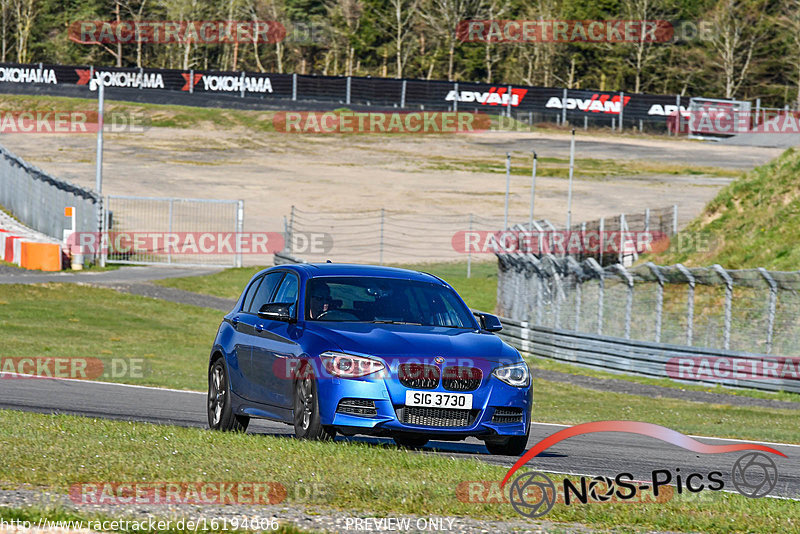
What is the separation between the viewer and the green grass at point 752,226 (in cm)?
3138

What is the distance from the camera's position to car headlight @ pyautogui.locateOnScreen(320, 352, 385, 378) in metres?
9.00

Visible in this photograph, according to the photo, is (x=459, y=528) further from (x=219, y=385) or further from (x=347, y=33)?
(x=347, y=33)

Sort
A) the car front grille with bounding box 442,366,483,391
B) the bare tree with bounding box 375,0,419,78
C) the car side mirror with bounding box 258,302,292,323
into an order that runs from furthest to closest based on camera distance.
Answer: the bare tree with bounding box 375,0,419,78, the car side mirror with bounding box 258,302,292,323, the car front grille with bounding box 442,366,483,391

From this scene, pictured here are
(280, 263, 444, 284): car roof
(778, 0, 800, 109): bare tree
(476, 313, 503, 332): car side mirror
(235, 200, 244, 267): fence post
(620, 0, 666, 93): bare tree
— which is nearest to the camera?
(476, 313, 503, 332): car side mirror

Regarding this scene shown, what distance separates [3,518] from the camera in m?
5.73

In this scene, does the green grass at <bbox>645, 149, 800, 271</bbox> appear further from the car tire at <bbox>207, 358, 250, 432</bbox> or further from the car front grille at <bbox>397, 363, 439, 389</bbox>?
the car front grille at <bbox>397, 363, 439, 389</bbox>

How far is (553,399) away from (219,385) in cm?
979

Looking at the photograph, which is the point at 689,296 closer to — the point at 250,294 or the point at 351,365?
the point at 250,294

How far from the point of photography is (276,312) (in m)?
9.91

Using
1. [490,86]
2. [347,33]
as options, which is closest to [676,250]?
[490,86]

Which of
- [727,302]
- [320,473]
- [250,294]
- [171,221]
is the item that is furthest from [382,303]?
[171,221]

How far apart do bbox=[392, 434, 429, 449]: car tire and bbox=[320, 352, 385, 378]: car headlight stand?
0.61 metres

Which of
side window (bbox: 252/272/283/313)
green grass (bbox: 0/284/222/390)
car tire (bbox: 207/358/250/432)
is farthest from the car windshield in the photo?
green grass (bbox: 0/284/222/390)

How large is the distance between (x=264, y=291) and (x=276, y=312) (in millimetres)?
1173
